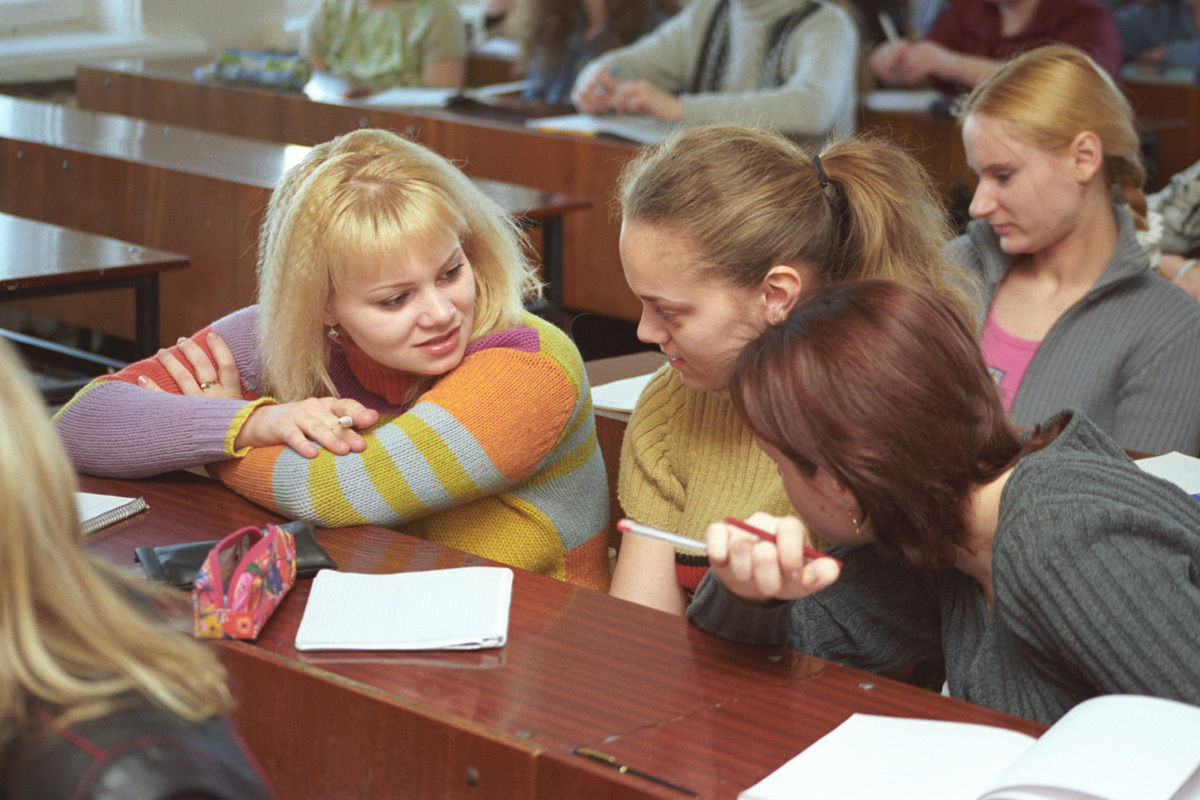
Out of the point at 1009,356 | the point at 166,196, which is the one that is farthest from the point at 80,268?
the point at 1009,356

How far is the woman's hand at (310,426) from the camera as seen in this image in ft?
5.07

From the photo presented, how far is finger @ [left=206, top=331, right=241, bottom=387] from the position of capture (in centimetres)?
180

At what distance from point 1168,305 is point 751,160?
Answer: 968 mm

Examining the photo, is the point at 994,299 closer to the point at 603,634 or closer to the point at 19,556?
the point at 603,634

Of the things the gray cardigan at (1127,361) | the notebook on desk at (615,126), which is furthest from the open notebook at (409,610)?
the notebook on desk at (615,126)

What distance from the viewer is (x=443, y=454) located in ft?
4.95

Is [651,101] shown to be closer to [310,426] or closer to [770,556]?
[310,426]

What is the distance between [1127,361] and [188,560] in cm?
148

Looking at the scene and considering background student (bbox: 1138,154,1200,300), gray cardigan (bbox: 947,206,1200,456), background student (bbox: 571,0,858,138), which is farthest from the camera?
background student (bbox: 571,0,858,138)

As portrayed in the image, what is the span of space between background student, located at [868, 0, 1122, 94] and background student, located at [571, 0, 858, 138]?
370 mm

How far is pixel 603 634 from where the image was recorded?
49.6 inches

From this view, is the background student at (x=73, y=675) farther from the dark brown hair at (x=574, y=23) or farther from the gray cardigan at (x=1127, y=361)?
the dark brown hair at (x=574, y=23)

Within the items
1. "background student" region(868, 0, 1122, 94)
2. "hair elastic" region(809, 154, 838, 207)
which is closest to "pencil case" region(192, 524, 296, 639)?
"hair elastic" region(809, 154, 838, 207)

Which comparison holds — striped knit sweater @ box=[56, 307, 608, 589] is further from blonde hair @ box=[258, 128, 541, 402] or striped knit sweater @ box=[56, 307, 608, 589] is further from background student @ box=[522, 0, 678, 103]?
background student @ box=[522, 0, 678, 103]
